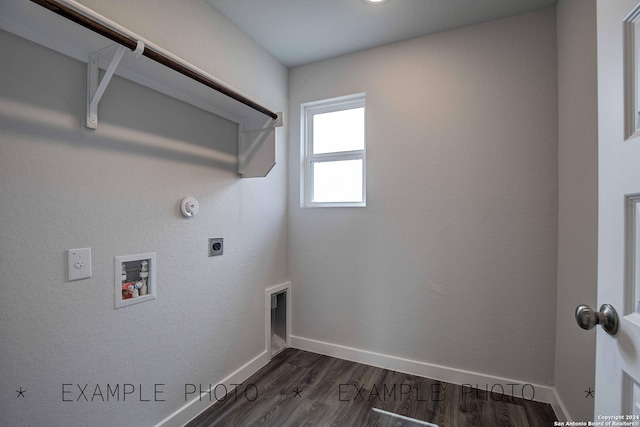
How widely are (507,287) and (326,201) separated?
144 centimetres

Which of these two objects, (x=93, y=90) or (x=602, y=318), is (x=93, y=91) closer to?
(x=93, y=90)

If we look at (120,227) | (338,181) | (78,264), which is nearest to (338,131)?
(338,181)

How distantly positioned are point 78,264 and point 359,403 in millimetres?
1677

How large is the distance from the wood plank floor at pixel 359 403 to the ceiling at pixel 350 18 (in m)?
2.44

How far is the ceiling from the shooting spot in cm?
168

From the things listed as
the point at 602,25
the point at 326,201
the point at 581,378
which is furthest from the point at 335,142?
the point at 581,378

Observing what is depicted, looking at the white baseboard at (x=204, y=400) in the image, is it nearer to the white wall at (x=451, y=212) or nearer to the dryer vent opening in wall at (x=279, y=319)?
the dryer vent opening in wall at (x=279, y=319)

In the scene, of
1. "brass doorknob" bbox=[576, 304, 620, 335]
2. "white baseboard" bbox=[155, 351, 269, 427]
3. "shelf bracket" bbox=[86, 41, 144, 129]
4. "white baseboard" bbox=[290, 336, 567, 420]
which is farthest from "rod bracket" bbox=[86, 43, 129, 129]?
"white baseboard" bbox=[290, 336, 567, 420]

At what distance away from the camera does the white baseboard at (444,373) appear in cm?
172

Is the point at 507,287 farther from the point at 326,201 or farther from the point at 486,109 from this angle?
the point at 326,201

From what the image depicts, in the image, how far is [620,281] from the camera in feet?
1.98

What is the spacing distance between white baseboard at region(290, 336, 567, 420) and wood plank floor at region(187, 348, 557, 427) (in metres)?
0.04

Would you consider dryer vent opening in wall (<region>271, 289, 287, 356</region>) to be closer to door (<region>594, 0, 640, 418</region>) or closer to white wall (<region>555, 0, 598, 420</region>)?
white wall (<region>555, 0, 598, 420</region>)

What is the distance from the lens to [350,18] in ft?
5.91
